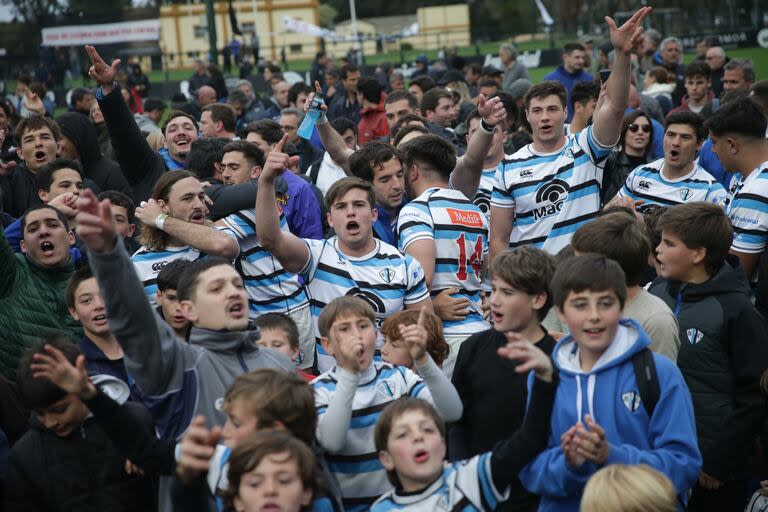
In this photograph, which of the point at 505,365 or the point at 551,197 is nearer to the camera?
the point at 505,365

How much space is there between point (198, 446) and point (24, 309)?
262 centimetres

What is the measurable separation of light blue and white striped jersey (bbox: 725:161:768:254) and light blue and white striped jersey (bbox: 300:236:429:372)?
1.99 metres

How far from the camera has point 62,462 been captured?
14.2 feet

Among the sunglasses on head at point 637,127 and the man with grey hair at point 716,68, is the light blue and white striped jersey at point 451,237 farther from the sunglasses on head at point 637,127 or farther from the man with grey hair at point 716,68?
the man with grey hair at point 716,68

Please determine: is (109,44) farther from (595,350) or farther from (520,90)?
(595,350)

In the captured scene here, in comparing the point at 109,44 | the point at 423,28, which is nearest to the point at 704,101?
the point at 109,44

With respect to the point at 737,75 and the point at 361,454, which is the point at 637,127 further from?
the point at 361,454

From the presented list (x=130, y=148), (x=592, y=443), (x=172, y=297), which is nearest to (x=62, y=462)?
(x=172, y=297)

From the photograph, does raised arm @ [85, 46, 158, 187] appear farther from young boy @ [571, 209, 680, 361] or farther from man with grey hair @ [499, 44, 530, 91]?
man with grey hair @ [499, 44, 530, 91]

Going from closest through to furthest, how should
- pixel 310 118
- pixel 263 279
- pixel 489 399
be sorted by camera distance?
pixel 489 399 → pixel 263 279 → pixel 310 118

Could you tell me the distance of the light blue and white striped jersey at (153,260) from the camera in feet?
18.7

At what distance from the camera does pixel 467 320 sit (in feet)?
18.8

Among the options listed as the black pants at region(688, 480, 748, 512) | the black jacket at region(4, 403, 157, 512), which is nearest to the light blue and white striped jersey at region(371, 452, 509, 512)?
the black jacket at region(4, 403, 157, 512)

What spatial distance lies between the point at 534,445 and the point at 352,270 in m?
1.93
